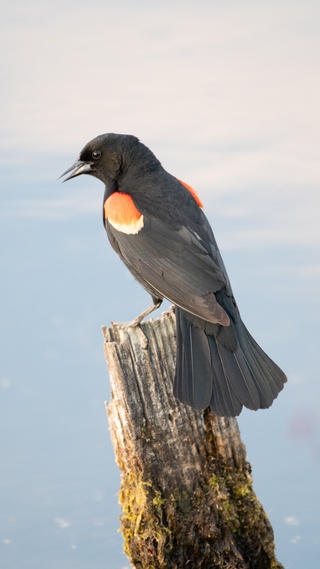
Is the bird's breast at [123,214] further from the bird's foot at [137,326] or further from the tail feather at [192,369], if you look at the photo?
the tail feather at [192,369]

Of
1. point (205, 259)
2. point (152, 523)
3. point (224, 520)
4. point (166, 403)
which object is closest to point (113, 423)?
point (166, 403)

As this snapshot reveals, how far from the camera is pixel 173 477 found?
3307 mm

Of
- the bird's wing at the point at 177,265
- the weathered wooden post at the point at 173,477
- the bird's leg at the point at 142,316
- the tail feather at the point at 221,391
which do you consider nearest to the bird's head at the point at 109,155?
the bird's wing at the point at 177,265

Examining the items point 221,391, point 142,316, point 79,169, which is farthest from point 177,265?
point 79,169

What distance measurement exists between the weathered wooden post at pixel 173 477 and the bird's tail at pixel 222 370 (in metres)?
0.14

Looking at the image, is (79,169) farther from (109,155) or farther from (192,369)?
(192,369)

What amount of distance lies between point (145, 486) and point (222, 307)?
1022 millimetres

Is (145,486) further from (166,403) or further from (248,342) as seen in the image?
(248,342)

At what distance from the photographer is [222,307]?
3.57m

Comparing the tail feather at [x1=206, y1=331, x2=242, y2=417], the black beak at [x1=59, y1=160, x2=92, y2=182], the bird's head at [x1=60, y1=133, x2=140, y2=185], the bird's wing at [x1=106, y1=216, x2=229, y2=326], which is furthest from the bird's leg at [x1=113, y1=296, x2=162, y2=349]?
the black beak at [x1=59, y1=160, x2=92, y2=182]

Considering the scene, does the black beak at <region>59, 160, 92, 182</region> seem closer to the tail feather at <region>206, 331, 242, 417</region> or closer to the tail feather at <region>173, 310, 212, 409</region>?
the tail feather at <region>173, 310, 212, 409</region>

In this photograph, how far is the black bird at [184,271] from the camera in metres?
3.30

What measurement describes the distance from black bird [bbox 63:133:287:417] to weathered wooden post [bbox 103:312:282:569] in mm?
172

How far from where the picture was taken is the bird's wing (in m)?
3.48
